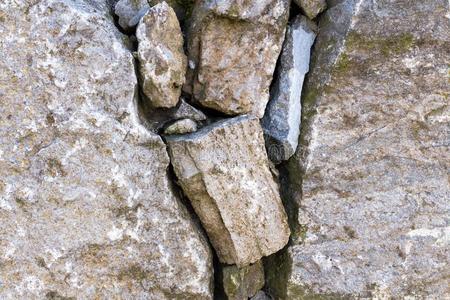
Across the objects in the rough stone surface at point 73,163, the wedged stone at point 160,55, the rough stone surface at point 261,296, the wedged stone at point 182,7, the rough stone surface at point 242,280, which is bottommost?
the rough stone surface at point 261,296

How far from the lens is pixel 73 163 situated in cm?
158

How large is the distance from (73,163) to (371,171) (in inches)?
43.5

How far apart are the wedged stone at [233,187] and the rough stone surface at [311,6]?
484 mm

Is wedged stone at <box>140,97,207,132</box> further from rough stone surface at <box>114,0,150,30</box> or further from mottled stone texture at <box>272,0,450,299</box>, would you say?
mottled stone texture at <box>272,0,450,299</box>

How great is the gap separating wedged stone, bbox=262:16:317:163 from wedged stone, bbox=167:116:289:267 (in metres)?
0.11

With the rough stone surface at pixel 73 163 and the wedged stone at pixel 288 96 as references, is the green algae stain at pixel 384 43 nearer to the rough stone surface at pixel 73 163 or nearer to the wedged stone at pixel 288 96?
the wedged stone at pixel 288 96

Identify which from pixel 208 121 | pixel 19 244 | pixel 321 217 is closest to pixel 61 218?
pixel 19 244

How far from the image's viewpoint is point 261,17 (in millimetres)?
1716

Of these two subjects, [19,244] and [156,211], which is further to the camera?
[156,211]

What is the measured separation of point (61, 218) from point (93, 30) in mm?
640

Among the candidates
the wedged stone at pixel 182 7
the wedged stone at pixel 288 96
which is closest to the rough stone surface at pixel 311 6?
the wedged stone at pixel 288 96

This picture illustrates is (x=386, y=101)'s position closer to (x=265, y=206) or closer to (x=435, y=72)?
(x=435, y=72)

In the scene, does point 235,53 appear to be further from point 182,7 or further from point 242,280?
point 242,280

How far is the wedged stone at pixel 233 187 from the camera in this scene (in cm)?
168
